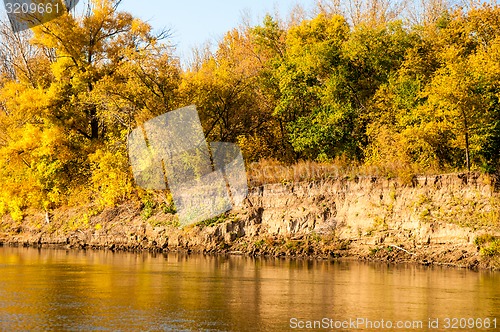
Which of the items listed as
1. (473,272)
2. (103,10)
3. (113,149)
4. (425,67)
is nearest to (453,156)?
(425,67)

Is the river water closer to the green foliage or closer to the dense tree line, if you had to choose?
the green foliage

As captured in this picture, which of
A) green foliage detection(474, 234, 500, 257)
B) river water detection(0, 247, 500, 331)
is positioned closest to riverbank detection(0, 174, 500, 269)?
green foliage detection(474, 234, 500, 257)

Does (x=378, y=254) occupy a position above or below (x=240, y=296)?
above

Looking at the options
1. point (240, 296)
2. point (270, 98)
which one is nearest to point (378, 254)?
point (240, 296)

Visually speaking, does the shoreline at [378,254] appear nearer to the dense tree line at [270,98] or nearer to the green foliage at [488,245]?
the green foliage at [488,245]

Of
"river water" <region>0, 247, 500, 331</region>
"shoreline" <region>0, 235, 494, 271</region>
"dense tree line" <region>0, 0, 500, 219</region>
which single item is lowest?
"river water" <region>0, 247, 500, 331</region>

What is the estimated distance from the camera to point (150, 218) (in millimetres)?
42500

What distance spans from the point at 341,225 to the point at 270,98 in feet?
46.9

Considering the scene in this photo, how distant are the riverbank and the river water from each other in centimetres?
257

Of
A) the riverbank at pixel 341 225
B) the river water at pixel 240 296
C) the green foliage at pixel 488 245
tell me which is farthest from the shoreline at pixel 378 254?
the river water at pixel 240 296

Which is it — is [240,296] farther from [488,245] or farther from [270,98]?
[270,98]

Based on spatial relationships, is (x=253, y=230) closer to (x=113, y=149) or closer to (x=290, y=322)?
(x=113, y=149)

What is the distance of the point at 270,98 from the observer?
47.6 meters

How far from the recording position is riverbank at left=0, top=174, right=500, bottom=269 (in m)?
31.4
